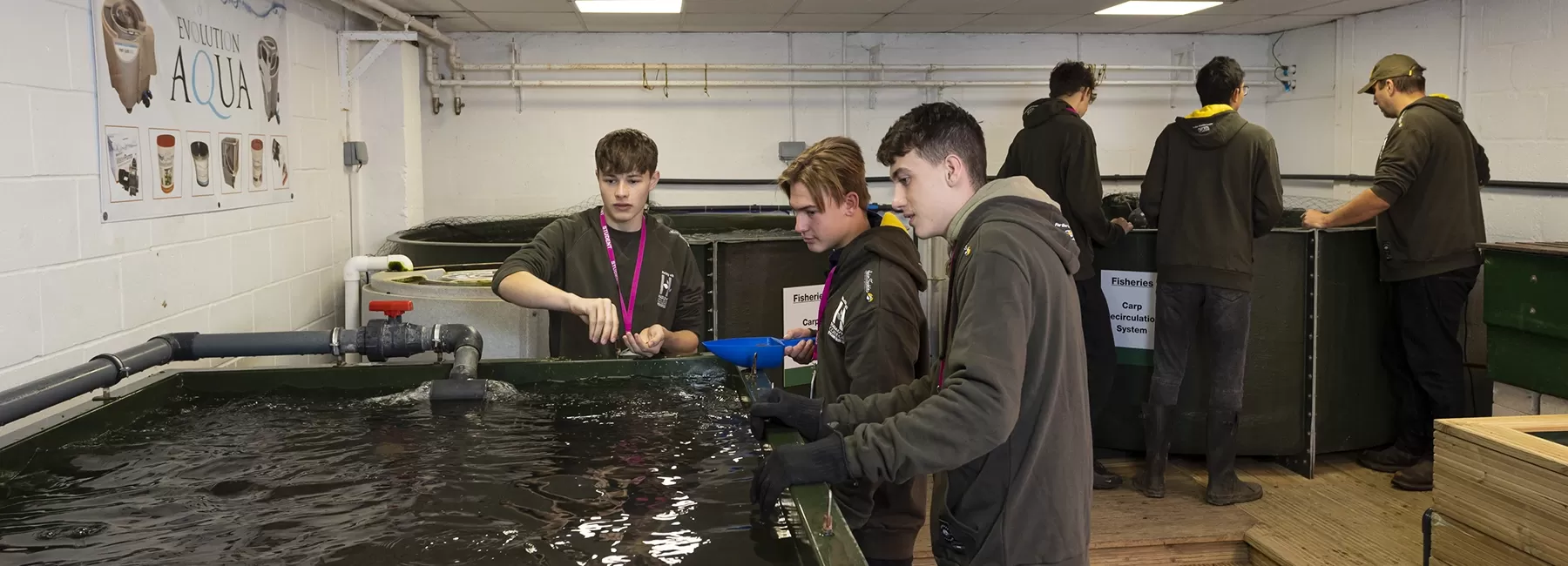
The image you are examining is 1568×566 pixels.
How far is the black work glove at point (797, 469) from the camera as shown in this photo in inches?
61.6

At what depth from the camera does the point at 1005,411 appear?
5.37 feet

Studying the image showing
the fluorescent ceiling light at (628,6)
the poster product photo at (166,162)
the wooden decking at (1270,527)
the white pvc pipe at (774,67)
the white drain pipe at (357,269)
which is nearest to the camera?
the poster product photo at (166,162)

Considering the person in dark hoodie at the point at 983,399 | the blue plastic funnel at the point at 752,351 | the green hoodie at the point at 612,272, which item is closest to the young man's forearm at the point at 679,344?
the green hoodie at the point at 612,272

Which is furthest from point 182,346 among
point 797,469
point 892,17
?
A: point 892,17

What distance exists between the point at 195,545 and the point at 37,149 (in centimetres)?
170

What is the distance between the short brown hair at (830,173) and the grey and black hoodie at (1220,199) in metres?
2.22

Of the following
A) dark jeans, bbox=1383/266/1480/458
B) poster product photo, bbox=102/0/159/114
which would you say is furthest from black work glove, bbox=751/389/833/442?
dark jeans, bbox=1383/266/1480/458

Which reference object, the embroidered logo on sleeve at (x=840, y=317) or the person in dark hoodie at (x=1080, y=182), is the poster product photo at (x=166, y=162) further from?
the person in dark hoodie at (x=1080, y=182)

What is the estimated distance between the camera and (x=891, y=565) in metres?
2.29

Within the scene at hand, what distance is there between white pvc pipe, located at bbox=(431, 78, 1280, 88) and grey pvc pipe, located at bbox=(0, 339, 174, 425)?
4622 millimetres

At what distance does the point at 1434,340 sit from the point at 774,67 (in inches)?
159

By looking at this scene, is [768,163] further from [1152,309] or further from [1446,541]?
[1446,541]

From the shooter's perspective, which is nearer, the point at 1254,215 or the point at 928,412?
the point at 928,412

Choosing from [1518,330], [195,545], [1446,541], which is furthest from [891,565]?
[1518,330]
